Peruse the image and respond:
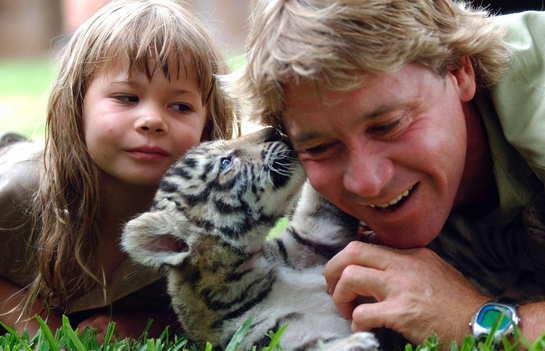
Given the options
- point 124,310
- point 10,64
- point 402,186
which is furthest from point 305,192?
point 10,64

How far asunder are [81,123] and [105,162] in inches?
14.5

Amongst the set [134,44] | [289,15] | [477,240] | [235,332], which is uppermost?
[289,15]

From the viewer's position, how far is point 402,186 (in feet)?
7.97

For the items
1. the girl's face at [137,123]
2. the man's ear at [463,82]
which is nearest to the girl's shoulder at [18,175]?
the girl's face at [137,123]

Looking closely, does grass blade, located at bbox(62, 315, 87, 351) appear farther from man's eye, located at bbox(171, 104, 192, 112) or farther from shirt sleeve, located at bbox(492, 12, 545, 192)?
shirt sleeve, located at bbox(492, 12, 545, 192)

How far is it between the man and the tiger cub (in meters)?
0.20

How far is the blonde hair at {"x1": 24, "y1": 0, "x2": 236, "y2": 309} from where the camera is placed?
357 cm

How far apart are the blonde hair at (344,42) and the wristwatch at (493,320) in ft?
A: 3.50

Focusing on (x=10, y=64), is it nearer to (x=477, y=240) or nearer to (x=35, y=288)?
(x=35, y=288)

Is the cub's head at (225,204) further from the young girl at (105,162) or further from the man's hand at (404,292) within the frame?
the young girl at (105,162)

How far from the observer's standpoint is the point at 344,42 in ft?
7.36

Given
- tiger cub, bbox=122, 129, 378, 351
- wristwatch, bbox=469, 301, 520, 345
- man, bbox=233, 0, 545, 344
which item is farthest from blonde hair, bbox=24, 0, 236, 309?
wristwatch, bbox=469, 301, 520, 345

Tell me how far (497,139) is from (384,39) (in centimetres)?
97

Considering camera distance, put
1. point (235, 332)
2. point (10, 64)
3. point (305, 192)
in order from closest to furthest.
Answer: point (235, 332), point (305, 192), point (10, 64)
